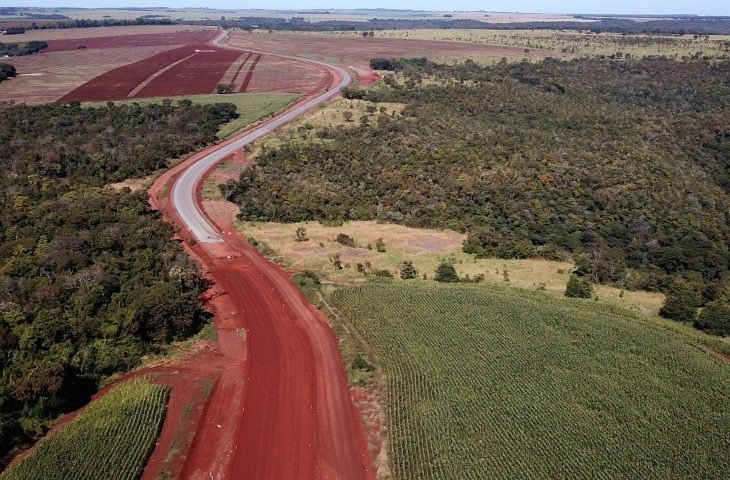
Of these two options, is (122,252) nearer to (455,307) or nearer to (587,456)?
(455,307)

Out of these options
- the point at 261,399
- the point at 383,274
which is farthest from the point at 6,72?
the point at 261,399

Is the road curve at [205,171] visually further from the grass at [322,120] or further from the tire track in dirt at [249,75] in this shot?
the tire track in dirt at [249,75]

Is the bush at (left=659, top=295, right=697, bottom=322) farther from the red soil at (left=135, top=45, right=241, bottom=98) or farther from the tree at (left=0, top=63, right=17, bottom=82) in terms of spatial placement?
the tree at (left=0, top=63, right=17, bottom=82)

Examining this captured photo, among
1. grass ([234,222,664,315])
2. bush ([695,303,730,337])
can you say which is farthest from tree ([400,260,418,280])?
bush ([695,303,730,337])

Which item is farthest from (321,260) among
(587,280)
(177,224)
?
(587,280)

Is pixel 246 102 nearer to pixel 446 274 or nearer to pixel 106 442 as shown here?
pixel 446 274

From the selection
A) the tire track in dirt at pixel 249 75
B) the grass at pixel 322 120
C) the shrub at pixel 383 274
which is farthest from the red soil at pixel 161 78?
the shrub at pixel 383 274
